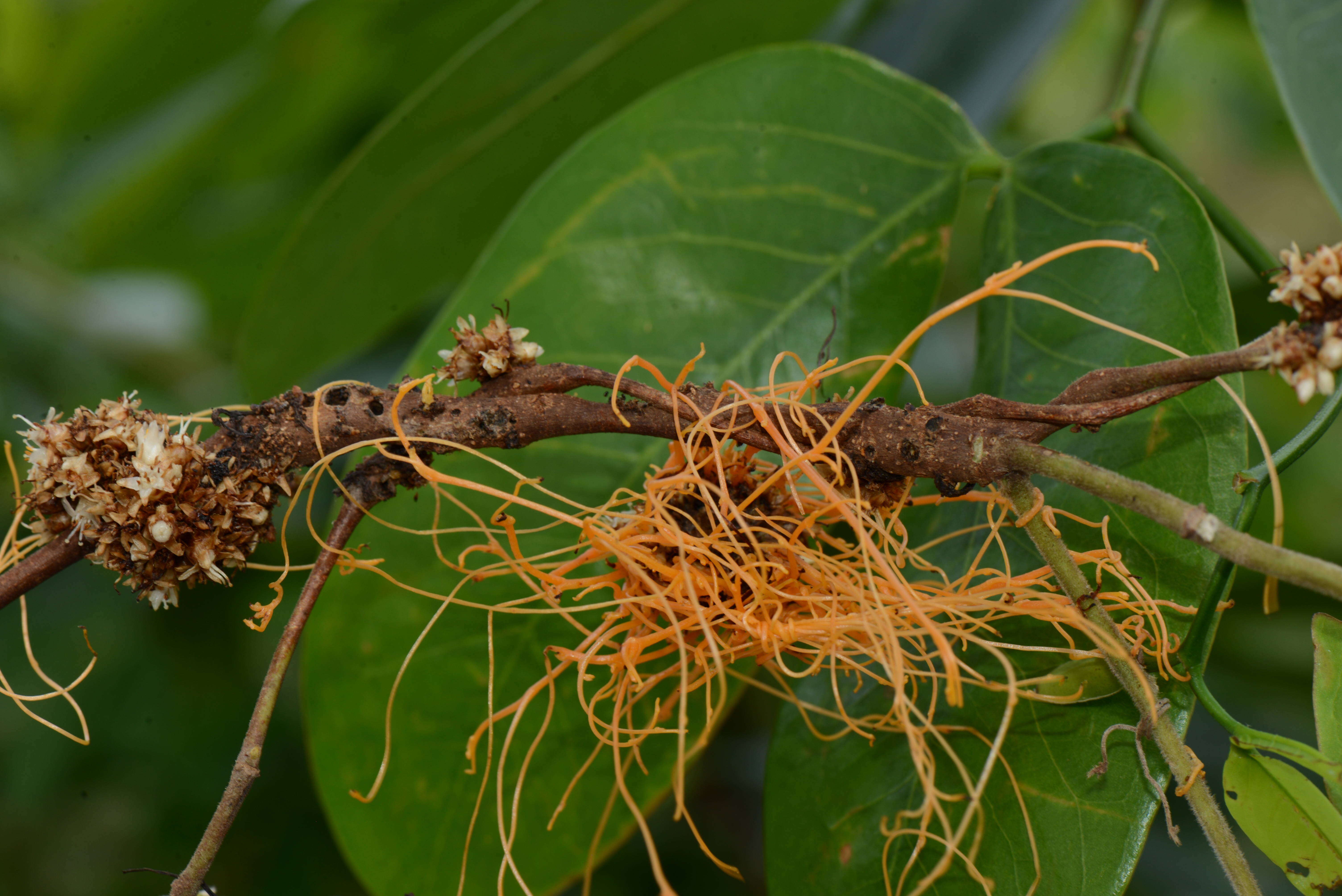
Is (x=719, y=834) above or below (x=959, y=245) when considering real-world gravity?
below

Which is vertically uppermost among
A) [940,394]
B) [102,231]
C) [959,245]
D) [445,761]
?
[102,231]

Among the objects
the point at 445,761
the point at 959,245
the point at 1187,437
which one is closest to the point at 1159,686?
the point at 1187,437

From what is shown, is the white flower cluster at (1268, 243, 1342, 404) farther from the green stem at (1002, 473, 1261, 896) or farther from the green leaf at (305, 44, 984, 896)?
the green leaf at (305, 44, 984, 896)

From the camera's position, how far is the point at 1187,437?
2.06 feet

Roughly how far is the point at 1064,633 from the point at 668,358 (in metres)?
0.38

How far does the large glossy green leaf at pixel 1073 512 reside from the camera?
60 centimetres

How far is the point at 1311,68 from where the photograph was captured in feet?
2.54

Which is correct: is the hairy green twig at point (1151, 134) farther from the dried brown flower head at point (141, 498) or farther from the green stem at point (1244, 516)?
the dried brown flower head at point (141, 498)

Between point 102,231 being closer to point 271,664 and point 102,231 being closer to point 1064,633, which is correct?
point 271,664

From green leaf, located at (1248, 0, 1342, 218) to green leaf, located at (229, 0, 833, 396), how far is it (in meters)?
0.50

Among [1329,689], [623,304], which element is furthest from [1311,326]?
[623,304]

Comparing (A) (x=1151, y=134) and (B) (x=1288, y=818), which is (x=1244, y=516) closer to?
(B) (x=1288, y=818)

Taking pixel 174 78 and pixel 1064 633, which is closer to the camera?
pixel 1064 633

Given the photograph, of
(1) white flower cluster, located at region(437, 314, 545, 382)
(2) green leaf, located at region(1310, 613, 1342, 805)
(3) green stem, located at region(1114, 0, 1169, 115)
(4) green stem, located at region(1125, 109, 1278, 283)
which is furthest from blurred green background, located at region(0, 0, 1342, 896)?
(2) green leaf, located at region(1310, 613, 1342, 805)
